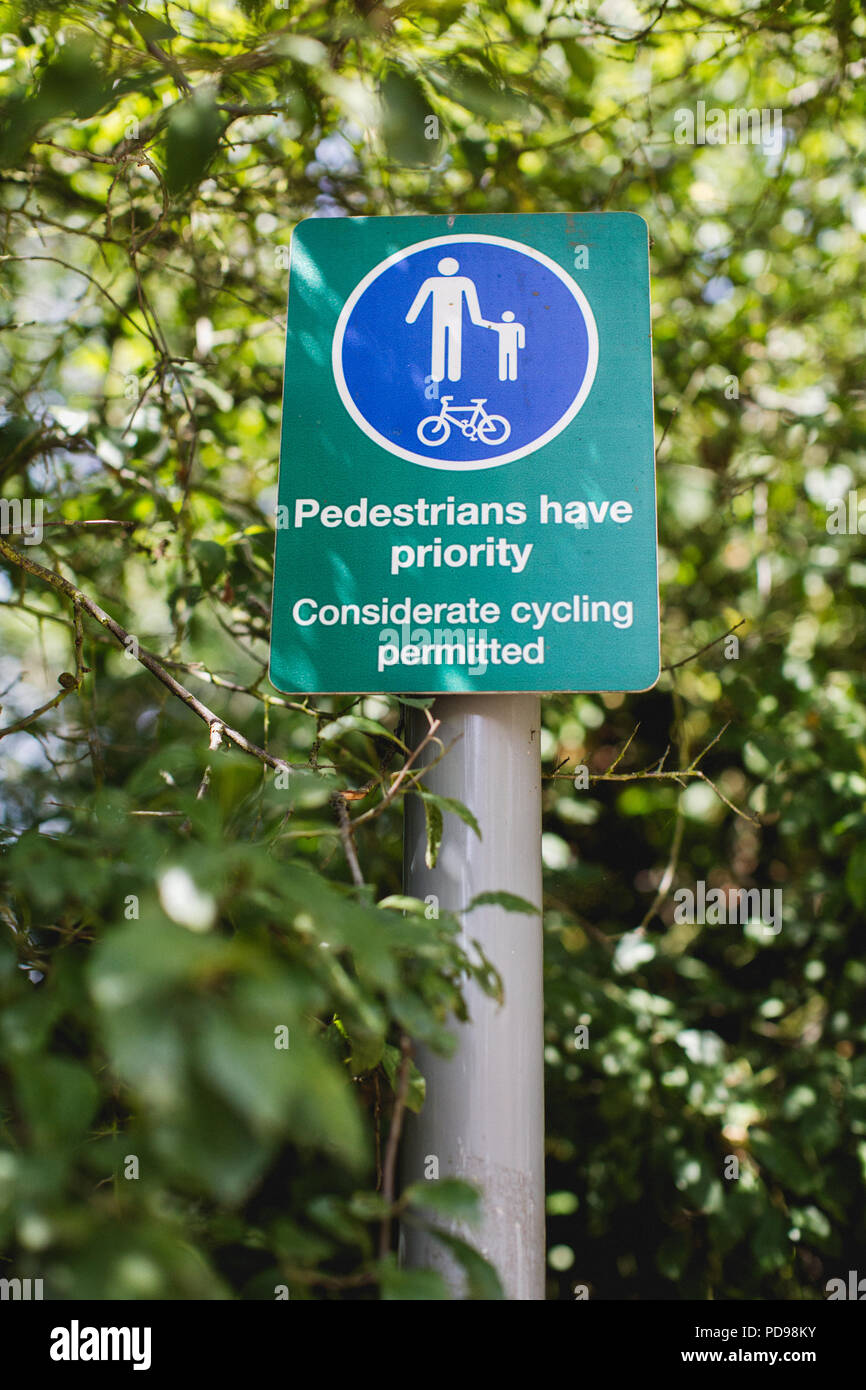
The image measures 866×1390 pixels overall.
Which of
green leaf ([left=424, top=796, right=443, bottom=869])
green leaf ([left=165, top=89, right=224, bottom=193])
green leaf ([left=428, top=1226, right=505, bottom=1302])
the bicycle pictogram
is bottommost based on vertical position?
green leaf ([left=428, top=1226, right=505, bottom=1302])

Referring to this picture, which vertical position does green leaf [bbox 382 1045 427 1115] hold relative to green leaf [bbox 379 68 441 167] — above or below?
below

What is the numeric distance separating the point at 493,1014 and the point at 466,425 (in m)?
0.80

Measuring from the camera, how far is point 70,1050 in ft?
4.54

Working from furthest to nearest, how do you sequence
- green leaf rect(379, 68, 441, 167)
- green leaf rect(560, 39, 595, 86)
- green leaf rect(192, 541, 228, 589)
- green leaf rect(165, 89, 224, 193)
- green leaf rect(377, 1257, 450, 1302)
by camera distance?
green leaf rect(560, 39, 595, 86), green leaf rect(192, 541, 228, 589), green leaf rect(379, 68, 441, 167), green leaf rect(165, 89, 224, 193), green leaf rect(377, 1257, 450, 1302)

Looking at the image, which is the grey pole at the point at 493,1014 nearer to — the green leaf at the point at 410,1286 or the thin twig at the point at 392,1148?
the thin twig at the point at 392,1148

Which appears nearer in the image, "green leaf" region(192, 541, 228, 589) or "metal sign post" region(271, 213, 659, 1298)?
"metal sign post" region(271, 213, 659, 1298)

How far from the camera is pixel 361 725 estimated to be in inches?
54.7

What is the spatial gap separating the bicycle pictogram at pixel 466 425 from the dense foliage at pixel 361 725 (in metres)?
0.45

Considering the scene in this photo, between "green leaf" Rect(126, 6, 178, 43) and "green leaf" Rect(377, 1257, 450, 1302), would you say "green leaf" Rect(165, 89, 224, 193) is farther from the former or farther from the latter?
"green leaf" Rect(377, 1257, 450, 1302)

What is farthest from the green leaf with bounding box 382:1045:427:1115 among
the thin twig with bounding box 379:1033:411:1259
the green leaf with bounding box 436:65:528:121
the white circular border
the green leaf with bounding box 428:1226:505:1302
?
the green leaf with bounding box 436:65:528:121

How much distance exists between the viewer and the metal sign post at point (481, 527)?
124 centimetres

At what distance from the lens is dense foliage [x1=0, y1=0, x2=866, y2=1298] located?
854 mm

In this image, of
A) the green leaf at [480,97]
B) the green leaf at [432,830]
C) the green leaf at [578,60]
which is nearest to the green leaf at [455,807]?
the green leaf at [432,830]
